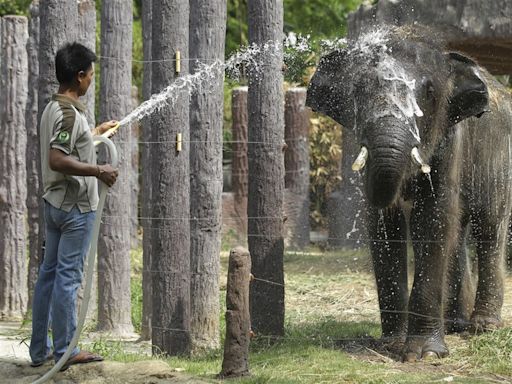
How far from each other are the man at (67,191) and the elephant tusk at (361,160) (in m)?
1.72

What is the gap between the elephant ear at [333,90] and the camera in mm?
9016

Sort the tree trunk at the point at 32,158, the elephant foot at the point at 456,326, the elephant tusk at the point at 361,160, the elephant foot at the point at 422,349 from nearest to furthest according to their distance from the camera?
the elephant tusk at the point at 361,160 < the elephant foot at the point at 422,349 < the elephant foot at the point at 456,326 < the tree trunk at the point at 32,158

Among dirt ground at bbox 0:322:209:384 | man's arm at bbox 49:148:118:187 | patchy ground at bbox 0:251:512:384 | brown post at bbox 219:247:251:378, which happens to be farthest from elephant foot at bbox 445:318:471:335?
man's arm at bbox 49:148:118:187

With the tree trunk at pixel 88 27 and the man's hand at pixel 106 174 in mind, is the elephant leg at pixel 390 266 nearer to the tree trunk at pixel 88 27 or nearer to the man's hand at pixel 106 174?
the tree trunk at pixel 88 27

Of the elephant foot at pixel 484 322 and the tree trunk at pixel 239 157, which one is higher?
the tree trunk at pixel 239 157

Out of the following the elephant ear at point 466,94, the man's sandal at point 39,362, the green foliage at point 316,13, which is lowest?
the man's sandal at point 39,362

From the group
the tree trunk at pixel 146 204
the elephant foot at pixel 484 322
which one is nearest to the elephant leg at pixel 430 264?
the elephant foot at pixel 484 322

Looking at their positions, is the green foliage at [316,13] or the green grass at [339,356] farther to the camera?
the green foliage at [316,13]

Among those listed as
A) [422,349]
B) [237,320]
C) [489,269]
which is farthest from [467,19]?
[237,320]

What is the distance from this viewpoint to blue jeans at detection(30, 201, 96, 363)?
729cm

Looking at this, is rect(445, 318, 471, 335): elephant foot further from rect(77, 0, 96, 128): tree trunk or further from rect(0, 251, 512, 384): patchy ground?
rect(77, 0, 96, 128): tree trunk

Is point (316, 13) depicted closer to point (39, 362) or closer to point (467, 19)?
point (467, 19)

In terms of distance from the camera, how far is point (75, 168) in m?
7.13

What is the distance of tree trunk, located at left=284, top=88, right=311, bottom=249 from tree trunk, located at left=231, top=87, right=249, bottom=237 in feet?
2.25
